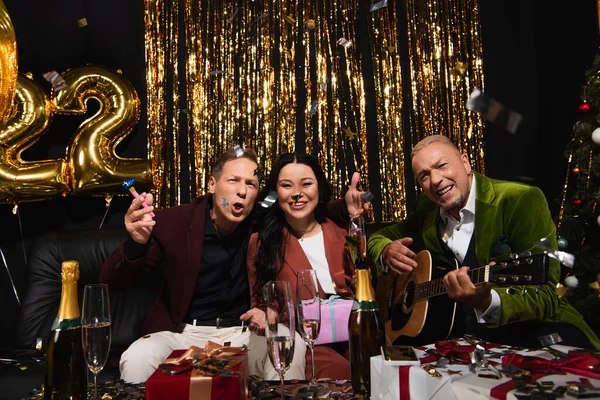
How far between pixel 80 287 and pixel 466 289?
7.24ft

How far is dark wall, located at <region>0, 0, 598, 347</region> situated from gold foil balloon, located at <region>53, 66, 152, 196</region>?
0.75ft

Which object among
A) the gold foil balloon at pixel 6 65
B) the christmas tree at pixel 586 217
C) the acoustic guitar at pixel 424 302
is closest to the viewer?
the acoustic guitar at pixel 424 302

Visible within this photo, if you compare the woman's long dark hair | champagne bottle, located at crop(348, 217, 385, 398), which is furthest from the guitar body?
champagne bottle, located at crop(348, 217, 385, 398)

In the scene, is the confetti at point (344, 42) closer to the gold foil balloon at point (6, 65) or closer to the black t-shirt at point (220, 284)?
the black t-shirt at point (220, 284)

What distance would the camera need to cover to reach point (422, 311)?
7.35 ft

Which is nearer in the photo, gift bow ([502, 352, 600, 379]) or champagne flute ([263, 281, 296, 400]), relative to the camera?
gift bow ([502, 352, 600, 379])

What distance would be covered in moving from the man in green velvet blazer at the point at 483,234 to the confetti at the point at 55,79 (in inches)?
93.2

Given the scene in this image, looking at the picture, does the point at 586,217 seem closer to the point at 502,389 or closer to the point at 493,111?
the point at 493,111

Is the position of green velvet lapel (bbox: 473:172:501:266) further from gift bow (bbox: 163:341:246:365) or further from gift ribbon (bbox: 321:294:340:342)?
gift bow (bbox: 163:341:246:365)

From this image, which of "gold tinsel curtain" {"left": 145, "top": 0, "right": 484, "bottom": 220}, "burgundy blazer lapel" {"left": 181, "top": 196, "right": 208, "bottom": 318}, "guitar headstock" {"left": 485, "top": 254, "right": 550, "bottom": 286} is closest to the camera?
"guitar headstock" {"left": 485, "top": 254, "right": 550, "bottom": 286}

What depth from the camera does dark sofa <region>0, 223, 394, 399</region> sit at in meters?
2.94

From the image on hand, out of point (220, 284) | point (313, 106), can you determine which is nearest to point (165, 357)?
point (220, 284)

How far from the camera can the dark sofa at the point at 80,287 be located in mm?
2938

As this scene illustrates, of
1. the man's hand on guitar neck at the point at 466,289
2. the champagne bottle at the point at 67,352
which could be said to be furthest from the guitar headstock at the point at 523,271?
the champagne bottle at the point at 67,352
